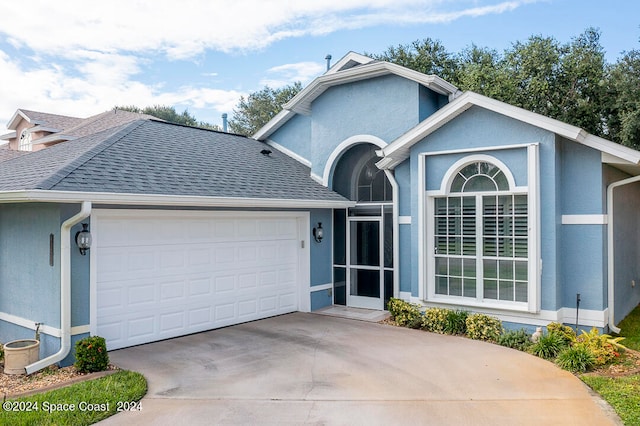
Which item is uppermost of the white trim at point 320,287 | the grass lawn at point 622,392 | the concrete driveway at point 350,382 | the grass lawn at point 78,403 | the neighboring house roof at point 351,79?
the neighboring house roof at point 351,79

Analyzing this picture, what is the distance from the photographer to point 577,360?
7.23m

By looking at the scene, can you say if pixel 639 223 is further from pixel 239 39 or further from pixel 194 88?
pixel 194 88

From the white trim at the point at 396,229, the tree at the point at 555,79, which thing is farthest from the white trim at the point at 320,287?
the tree at the point at 555,79

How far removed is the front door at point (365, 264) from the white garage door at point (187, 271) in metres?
1.49

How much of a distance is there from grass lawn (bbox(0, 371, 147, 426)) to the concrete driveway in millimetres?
218

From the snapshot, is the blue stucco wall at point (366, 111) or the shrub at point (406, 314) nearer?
the shrub at point (406, 314)

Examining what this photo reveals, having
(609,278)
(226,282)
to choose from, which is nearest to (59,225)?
(226,282)

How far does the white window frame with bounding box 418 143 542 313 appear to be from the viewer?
8742 mm

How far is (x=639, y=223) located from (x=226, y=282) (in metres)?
11.7

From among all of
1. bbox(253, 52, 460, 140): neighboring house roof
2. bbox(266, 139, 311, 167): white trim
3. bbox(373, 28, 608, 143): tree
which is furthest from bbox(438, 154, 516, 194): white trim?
bbox(373, 28, 608, 143): tree

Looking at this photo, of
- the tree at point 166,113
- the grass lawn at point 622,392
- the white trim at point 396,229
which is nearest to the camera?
the grass lawn at point 622,392

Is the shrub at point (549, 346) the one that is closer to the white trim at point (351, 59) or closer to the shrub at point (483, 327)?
the shrub at point (483, 327)

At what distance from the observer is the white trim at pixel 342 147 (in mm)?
11852

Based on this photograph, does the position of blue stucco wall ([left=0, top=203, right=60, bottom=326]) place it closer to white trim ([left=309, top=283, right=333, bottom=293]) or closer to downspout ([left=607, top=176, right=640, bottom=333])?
white trim ([left=309, top=283, right=333, bottom=293])
